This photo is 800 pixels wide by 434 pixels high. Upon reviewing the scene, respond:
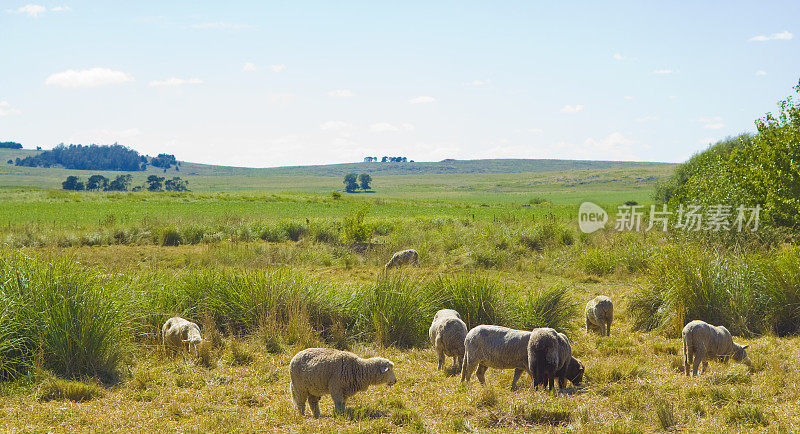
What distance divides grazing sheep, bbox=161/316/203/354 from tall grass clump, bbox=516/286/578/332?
548cm

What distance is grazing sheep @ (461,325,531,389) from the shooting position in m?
6.80

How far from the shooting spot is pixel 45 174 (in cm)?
17075

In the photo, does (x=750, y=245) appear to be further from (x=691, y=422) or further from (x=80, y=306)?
(x=80, y=306)

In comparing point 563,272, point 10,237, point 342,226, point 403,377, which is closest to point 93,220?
point 10,237

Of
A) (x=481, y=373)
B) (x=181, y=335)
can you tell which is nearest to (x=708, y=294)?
(x=481, y=373)

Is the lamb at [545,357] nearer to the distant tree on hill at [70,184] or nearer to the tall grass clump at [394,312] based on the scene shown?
the tall grass clump at [394,312]

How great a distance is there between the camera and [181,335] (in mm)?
8500

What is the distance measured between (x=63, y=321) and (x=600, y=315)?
8867 mm

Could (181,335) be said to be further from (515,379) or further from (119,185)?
(119,185)

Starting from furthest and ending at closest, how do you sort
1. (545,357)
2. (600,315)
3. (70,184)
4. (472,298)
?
(70,184) → (600,315) → (472,298) → (545,357)

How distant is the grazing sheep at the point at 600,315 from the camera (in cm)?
1005

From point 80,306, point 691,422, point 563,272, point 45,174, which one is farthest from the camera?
point 45,174

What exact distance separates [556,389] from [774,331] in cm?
565

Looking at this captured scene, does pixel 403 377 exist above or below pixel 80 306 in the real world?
below
